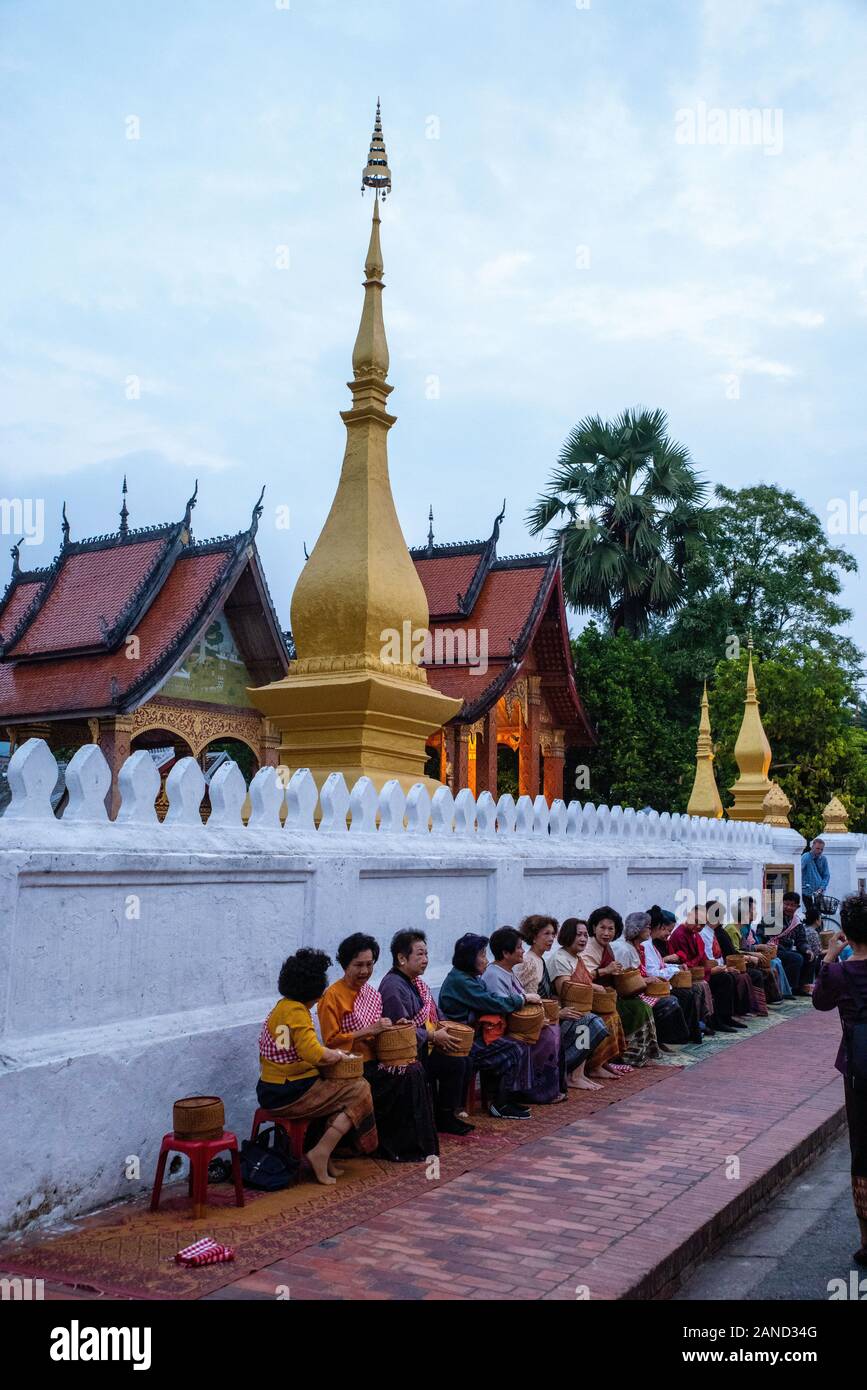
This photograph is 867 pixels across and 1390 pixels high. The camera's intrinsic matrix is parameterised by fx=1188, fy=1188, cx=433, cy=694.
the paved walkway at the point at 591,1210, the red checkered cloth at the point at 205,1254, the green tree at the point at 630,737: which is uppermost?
the green tree at the point at 630,737

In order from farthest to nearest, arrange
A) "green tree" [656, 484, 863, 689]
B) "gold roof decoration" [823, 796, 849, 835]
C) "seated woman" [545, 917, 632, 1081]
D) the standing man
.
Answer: "green tree" [656, 484, 863, 689]
"gold roof decoration" [823, 796, 849, 835]
the standing man
"seated woman" [545, 917, 632, 1081]

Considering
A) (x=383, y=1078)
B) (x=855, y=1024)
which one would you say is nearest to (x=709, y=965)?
(x=383, y=1078)

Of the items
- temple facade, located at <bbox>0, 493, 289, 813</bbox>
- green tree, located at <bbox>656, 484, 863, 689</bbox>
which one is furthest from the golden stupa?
green tree, located at <bbox>656, 484, 863, 689</bbox>

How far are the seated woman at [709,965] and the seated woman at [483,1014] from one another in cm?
337

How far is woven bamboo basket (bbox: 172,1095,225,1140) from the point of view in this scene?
4492 millimetres

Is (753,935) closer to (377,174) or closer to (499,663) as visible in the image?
(499,663)

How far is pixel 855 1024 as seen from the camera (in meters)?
4.64

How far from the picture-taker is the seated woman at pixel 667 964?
28.9 ft

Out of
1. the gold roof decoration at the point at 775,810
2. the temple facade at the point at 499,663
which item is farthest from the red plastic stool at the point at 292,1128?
the gold roof decoration at the point at 775,810

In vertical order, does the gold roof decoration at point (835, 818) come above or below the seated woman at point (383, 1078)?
above

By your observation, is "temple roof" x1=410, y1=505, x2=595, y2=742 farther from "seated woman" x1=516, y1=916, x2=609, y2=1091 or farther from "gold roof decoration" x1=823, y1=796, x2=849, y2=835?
"seated woman" x1=516, y1=916, x2=609, y2=1091

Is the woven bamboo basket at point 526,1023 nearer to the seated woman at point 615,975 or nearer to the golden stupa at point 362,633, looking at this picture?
the seated woman at point 615,975

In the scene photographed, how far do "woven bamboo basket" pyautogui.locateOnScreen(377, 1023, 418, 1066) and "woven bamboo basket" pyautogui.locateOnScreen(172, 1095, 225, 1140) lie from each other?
101 cm

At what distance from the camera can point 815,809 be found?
2052cm
